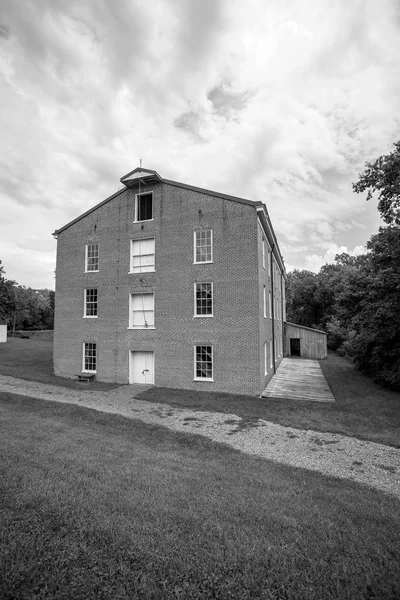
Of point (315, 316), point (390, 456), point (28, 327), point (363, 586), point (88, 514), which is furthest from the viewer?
point (28, 327)

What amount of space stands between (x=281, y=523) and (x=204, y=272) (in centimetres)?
1312

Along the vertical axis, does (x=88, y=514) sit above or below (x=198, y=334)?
below

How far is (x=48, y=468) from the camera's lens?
5.72 m

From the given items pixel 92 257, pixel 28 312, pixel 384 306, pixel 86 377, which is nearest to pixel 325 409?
pixel 384 306

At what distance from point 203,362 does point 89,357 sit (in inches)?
292

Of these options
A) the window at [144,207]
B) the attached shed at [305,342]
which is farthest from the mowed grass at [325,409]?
the attached shed at [305,342]

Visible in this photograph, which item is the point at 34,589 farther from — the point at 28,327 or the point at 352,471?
the point at 28,327

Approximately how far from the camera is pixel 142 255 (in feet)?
60.1

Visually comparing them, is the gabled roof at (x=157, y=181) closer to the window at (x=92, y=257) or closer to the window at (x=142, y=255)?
the window at (x=92, y=257)

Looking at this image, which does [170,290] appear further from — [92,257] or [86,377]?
[86,377]

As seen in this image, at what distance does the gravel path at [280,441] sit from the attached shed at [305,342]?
75.7 feet

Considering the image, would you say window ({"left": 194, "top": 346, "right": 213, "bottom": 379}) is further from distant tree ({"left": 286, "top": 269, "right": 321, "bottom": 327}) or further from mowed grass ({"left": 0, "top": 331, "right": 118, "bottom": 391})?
distant tree ({"left": 286, "top": 269, "right": 321, "bottom": 327})

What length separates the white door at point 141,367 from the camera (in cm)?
1762

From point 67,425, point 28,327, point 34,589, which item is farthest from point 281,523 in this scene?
point 28,327
